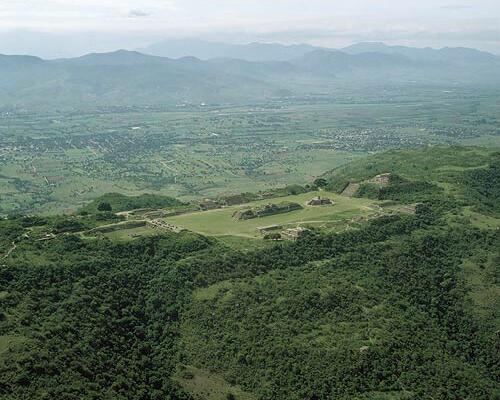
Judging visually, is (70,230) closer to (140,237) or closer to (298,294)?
(140,237)

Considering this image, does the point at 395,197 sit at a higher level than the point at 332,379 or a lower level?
higher

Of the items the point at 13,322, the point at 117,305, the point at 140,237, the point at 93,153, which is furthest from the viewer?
the point at 93,153

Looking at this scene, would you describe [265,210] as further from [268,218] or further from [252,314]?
[252,314]

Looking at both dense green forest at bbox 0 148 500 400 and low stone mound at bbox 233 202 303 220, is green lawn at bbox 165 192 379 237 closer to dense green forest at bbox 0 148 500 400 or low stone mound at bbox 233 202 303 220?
low stone mound at bbox 233 202 303 220

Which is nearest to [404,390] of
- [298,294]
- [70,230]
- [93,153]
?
[298,294]

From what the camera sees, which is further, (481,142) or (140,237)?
(481,142)

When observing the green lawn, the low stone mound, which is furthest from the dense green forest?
the low stone mound
